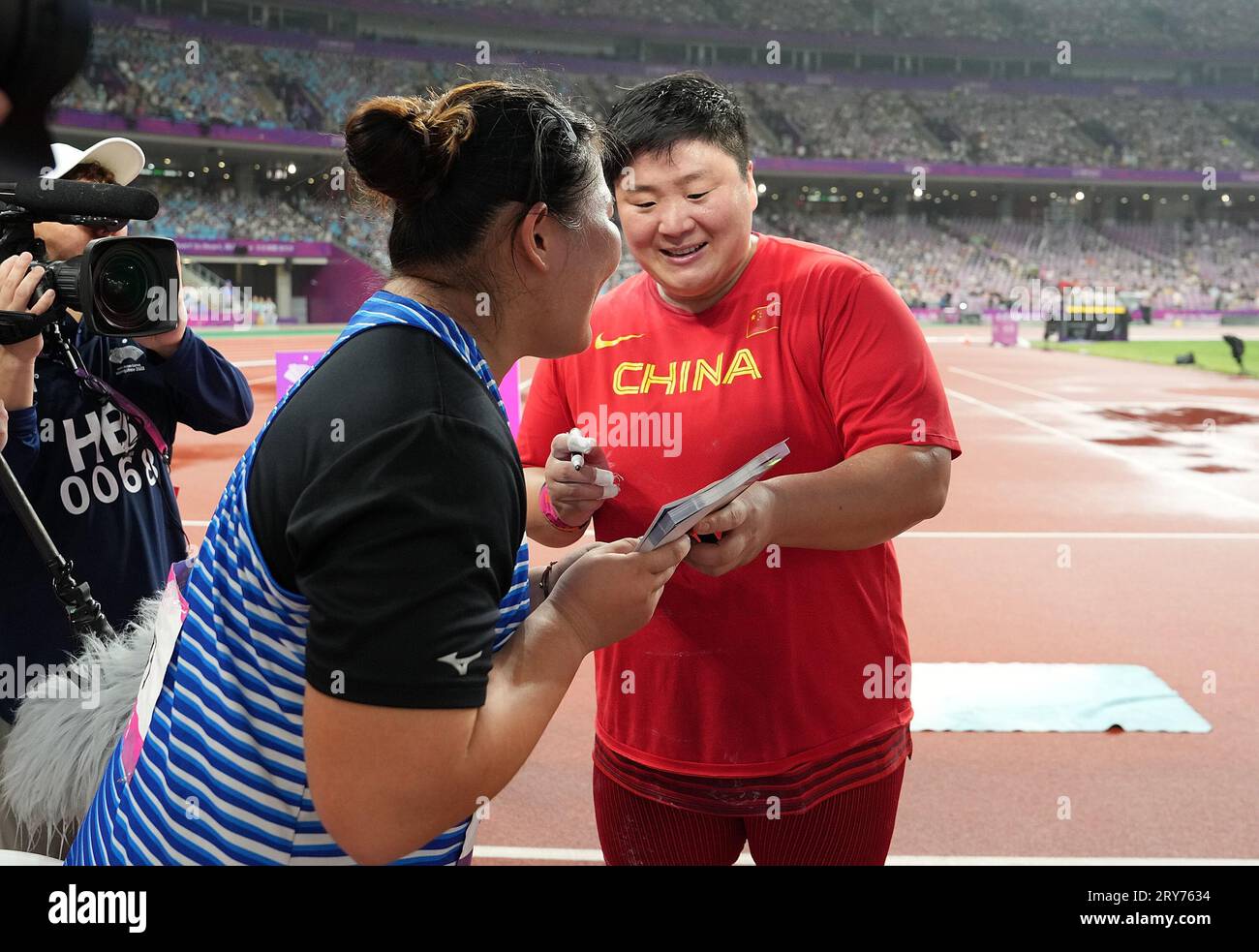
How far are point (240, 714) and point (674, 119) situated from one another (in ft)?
4.55

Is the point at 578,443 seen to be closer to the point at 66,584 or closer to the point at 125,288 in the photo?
the point at 125,288

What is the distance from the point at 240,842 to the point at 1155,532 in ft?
27.2

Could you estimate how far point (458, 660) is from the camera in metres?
1.07

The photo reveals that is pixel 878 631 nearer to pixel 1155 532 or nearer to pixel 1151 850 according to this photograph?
pixel 1151 850

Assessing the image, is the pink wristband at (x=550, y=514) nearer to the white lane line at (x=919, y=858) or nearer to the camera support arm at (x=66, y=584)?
the camera support arm at (x=66, y=584)

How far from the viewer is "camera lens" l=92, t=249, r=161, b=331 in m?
1.92

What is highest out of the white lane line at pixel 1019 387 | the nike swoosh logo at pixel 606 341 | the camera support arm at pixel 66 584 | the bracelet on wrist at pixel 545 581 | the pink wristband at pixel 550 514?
the nike swoosh logo at pixel 606 341

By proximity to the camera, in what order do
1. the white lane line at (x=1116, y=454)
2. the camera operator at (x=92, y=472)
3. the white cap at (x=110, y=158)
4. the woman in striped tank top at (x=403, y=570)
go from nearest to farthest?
the woman in striped tank top at (x=403, y=570)
the camera operator at (x=92, y=472)
the white cap at (x=110, y=158)
the white lane line at (x=1116, y=454)

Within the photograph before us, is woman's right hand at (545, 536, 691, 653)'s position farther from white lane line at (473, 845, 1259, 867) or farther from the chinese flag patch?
white lane line at (473, 845, 1259, 867)

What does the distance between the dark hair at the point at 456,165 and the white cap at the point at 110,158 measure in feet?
Result: 6.32

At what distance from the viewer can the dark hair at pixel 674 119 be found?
6.80 feet

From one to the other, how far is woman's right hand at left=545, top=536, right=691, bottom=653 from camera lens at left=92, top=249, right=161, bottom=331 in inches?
41.3

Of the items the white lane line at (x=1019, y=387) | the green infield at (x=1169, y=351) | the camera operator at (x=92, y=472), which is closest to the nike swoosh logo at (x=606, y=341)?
the camera operator at (x=92, y=472)

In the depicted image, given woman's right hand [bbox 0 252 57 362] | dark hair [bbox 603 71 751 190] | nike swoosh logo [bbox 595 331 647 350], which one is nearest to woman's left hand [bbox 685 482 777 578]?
nike swoosh logo [bbox 595 331 647 350]
